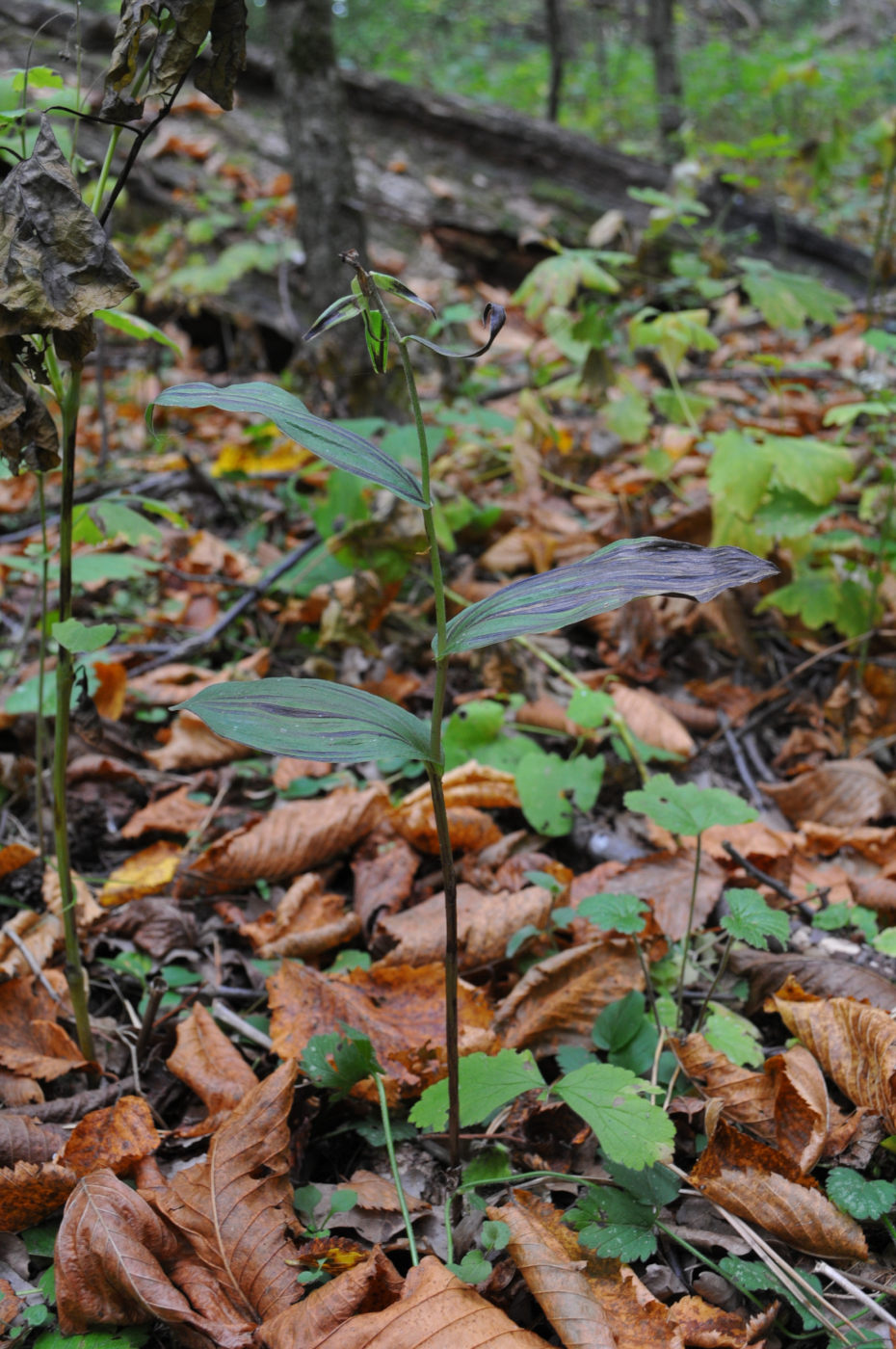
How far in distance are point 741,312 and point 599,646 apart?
3579 millimetres

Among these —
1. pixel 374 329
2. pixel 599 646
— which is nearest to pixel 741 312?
pixel 599 646

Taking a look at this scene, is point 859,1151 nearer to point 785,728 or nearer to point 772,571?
point 772,571

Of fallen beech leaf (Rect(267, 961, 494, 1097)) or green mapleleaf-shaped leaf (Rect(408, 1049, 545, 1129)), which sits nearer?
green mapleleaf-shaped leaf (Rect(408, 1049, 545, 1129))

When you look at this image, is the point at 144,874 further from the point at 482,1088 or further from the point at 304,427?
the point at 304,427

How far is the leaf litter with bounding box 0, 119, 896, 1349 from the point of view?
1062 millimetres

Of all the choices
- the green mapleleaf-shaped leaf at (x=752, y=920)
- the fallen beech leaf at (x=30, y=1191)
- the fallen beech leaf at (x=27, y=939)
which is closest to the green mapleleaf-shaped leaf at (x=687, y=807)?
the green mapleleaf-shaped leaf at (x=752, y=920)

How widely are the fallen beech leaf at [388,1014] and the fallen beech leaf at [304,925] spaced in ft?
0.37

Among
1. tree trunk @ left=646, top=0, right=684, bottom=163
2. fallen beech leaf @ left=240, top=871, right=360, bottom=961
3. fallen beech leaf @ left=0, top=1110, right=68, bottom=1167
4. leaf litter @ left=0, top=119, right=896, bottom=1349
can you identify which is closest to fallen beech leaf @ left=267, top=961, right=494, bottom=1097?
leaf litter @ left=0, top=119, right=896, bottom=1349

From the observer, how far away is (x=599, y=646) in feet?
8.57

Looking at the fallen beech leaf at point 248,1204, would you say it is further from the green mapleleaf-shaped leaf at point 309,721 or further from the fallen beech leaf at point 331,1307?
the green mapleleaf-shaped leaf at point 309,721

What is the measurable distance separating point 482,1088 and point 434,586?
671 millimetres

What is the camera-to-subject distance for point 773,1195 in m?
1.12

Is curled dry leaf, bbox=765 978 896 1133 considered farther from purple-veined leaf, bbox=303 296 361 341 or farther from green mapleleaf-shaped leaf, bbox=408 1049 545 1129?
purple-veined leaf, bbox=303 296 361 341

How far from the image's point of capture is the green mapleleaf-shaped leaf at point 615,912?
1.35 m
